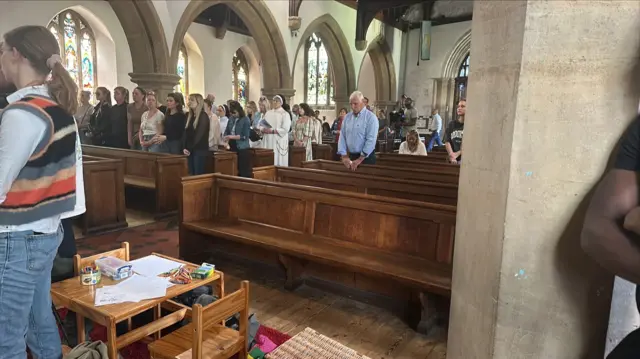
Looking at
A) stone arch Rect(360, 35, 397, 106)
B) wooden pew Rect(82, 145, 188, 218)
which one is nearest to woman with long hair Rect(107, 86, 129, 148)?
wooden pew Rect(82, 145, 188, 218)

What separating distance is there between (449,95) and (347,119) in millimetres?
11936

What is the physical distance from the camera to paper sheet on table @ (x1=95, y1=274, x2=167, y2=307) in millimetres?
2135

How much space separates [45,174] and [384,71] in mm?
15487

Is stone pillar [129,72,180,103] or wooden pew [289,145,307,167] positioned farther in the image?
stone pillar [129,72,180,103]

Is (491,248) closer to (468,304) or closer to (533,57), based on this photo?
(468,304)

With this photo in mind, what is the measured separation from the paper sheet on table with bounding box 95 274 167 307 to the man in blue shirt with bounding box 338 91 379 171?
3081 mm

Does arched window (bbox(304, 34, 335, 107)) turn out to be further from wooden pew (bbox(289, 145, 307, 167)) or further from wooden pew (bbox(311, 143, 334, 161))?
wooden pew (bbox(289, 145, 307, 167))

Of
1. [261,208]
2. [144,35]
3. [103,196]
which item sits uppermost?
[144,35]

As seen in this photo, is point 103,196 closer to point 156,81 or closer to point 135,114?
point 135,114

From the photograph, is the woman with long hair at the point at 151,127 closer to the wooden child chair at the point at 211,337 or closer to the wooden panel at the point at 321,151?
the wooden panel at the point at 321,151

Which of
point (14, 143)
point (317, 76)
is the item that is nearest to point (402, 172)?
point (14, 143)

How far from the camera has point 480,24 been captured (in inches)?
57.7

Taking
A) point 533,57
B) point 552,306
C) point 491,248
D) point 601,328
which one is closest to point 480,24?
point 533,57

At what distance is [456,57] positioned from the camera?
51.6 feet
